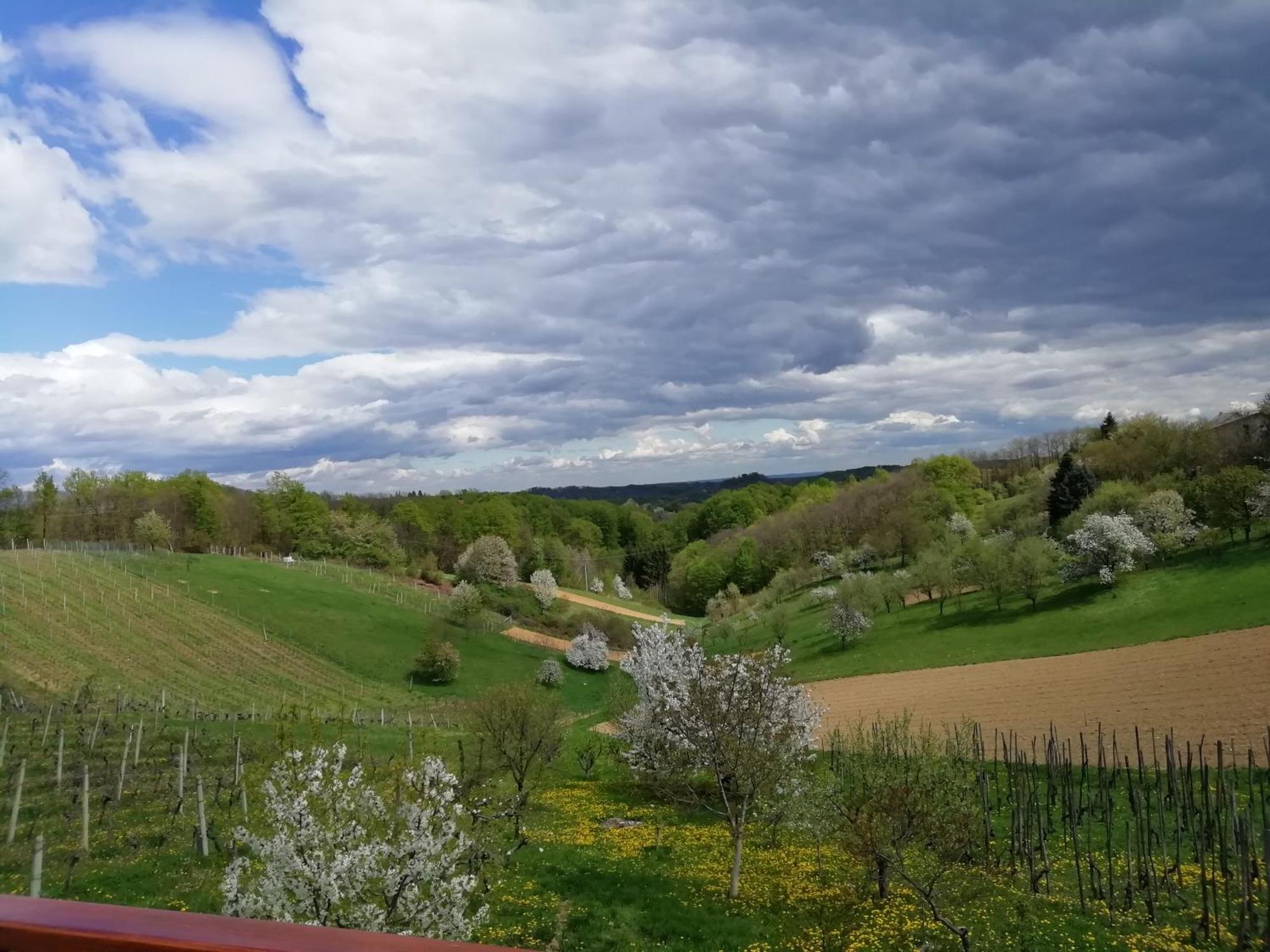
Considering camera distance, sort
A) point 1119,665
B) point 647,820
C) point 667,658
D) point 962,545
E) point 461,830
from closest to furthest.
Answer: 1. point 461,830
2. point 647,820
3. point 667,658
4. point 1119,665
5. point 962,545

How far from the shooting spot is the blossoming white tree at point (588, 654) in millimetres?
71688

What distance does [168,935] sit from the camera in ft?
7.17

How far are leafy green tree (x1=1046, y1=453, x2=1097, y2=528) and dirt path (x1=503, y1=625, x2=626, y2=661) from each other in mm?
41275

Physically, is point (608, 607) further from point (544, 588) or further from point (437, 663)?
point (437, 663)

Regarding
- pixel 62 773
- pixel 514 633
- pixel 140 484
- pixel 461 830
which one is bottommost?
pixel 514 633

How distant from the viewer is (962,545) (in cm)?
6994

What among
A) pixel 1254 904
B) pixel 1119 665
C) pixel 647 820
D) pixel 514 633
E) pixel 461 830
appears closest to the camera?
pixel 461 830

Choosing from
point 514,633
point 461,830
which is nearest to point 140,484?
point 514,633

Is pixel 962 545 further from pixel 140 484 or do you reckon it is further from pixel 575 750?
pixel 140 484

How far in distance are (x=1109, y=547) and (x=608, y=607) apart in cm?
6006

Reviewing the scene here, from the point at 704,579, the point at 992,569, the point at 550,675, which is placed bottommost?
the point at 550,675

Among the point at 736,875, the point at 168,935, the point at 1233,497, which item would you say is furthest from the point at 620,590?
the point at 168,935

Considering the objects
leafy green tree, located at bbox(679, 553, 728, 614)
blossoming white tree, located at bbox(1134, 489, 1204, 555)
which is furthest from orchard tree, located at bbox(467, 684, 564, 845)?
leafy green tree, located at bbox(679, 553, 728, 614)

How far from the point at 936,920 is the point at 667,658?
14.5m
